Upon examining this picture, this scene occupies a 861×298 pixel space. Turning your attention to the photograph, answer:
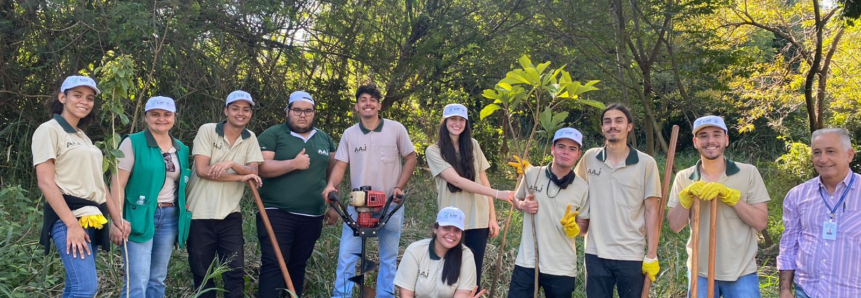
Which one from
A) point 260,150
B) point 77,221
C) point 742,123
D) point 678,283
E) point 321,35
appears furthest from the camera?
point 742,123

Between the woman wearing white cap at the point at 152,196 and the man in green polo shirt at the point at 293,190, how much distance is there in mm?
555

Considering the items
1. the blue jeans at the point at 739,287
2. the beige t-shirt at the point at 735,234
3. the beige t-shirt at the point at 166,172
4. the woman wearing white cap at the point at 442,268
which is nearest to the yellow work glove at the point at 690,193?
the beige t-shirt at the point at 735,234

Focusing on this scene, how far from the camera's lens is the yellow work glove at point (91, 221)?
3.14m

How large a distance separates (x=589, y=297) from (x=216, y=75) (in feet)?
16.6

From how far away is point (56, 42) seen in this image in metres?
6.24

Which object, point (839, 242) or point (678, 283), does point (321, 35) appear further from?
point (839, 242)

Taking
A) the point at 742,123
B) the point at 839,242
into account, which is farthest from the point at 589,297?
the point at 742,123

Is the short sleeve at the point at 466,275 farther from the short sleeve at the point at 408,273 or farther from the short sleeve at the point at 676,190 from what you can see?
the short sleeve at the point at 676,190

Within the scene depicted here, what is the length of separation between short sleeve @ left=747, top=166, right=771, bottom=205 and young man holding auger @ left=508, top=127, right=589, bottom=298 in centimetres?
85

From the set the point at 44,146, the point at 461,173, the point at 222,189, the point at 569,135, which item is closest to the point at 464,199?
the point at 461,173

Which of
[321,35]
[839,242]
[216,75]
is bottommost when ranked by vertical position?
[839,242]

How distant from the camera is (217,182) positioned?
12.7 ft

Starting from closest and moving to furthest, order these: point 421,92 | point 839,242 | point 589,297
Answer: point 839,242, point 589,297, point 421,92

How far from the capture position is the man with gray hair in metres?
2.87
